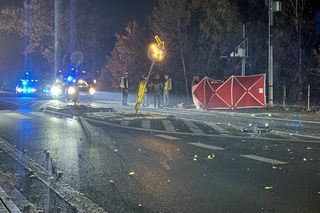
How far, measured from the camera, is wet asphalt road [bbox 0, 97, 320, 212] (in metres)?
7.12

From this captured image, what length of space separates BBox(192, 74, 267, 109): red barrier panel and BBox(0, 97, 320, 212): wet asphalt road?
Answer: 10869 millimetres

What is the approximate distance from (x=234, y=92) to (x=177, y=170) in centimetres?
1661

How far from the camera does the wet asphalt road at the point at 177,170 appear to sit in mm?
7121

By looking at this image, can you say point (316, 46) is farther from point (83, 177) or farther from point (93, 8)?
point (93, 8)

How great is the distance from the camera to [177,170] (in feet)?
30.9

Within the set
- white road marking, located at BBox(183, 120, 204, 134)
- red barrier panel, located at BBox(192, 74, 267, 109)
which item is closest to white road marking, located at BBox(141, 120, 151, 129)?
white road marking, located at BBox(183, 120, 204, 134)

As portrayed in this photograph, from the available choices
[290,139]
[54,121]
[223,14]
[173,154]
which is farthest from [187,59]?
[173,154]

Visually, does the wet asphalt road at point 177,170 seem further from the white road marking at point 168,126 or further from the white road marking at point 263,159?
the white road marking at point 168,126

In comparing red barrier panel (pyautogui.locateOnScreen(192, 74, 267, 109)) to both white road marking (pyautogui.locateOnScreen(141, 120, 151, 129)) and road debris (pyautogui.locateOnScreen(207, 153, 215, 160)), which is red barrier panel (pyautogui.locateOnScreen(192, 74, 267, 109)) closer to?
white road marking (pyautogui.locateOnScreen(141, 120, 151, 129))

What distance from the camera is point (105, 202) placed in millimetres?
7133

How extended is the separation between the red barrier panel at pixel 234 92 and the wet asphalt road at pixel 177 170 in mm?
10869

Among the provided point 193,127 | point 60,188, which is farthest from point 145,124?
point 60,188

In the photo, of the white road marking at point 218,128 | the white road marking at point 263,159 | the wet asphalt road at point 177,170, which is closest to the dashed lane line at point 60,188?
the wet asphalt road at point 177,170

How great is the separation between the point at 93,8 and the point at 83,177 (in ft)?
158
